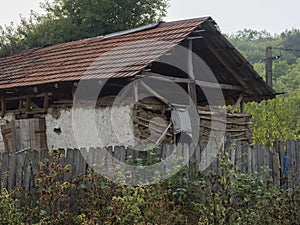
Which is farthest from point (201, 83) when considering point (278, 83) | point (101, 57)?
point (278, 83)

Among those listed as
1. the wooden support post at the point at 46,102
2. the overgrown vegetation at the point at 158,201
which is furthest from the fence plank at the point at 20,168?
the wooden support post at the point at 46,102

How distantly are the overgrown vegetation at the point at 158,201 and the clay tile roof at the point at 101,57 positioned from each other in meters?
4.67

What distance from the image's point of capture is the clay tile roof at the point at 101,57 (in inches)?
464

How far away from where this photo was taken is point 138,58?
38.9 feet

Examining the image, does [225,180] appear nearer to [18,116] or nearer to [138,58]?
[138,58]

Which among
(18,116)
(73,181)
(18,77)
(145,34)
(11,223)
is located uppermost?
(145,34)

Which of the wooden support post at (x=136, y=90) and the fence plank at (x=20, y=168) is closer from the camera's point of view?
the fence plank at (x=20, y=168)

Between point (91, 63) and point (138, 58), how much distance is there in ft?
5.18

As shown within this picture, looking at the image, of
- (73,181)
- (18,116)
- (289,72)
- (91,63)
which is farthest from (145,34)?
(289,72)

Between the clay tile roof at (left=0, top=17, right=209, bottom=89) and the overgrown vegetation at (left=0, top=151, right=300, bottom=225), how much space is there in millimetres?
4673

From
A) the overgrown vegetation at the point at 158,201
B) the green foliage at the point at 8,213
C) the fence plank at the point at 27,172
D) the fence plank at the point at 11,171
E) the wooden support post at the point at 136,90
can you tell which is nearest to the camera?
the overgrown vegetation at the point at 158,201

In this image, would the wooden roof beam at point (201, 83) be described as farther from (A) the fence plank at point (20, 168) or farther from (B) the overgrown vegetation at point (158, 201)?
(B) the overgrown vegetation at point (158, 201)

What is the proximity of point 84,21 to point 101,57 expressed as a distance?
13.7 metres

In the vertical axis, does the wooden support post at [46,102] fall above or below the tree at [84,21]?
below
